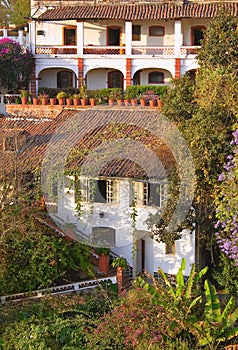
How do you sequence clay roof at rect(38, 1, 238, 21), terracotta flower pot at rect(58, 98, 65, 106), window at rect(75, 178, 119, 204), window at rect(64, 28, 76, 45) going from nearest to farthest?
1. window at rect(75, 178, 119, 204)
2. terracotta flower pot at rect(58, 98, 65, 106)
3. clay roof at rect(38, 1, 238, 21)
4. window at rect(64, 28, 76, 45)

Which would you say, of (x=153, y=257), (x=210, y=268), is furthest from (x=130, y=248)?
(x=210, y=268)

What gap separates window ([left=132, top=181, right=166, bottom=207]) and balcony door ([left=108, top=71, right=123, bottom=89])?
18.7 m

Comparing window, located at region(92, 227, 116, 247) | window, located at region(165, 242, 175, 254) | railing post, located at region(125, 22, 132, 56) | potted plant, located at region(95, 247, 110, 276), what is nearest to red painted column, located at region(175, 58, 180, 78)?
railing post, located at region(125, 22, 132, 56)

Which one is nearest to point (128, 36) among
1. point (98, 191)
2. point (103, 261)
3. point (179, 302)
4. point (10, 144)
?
point (10, 144)

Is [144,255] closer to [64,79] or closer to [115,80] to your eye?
[115,80]

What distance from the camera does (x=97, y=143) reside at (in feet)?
72.8

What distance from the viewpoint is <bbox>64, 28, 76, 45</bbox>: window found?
3891cm

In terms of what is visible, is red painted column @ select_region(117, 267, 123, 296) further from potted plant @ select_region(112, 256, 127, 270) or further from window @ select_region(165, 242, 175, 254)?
window @ select_region(165, 242, 175, 254)

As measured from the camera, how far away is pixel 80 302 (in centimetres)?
1870

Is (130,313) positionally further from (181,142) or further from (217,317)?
(181,142)

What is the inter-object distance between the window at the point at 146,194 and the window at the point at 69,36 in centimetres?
2016

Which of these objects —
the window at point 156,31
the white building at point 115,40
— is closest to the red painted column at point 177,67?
the white building at point 115,40

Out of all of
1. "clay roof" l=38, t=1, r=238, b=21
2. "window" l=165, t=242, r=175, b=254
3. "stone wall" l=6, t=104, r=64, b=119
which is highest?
"clay roof" l=38, t=1, r=238, b=21

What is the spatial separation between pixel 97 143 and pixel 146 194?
2.68m
